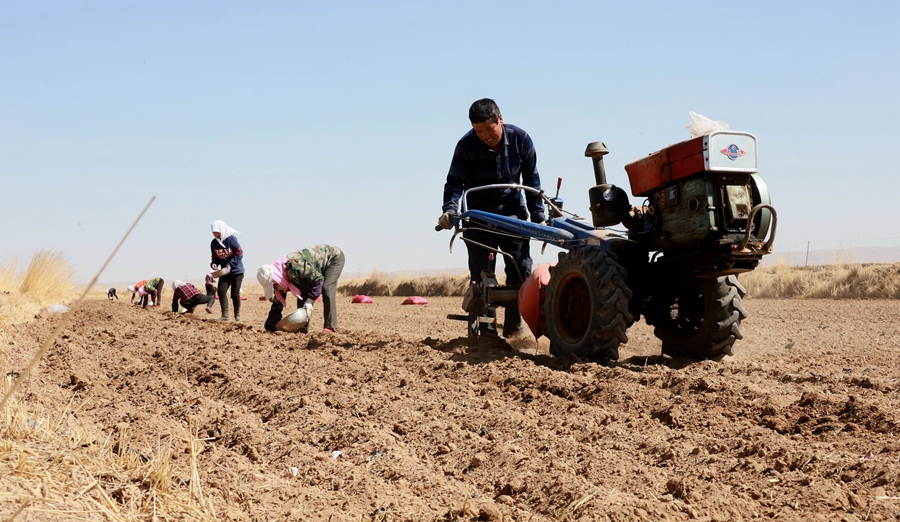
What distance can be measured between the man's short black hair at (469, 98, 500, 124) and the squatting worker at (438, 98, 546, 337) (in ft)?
0.77

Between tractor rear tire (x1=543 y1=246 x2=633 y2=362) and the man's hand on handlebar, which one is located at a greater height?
the man's hand on handlebar

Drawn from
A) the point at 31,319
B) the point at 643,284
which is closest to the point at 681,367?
the point at 643,284

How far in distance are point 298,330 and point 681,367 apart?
16.1 feet

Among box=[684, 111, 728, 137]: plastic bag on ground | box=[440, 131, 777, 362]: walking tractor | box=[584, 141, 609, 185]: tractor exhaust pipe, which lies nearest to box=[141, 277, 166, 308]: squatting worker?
box=[440, 131, 777, 362]: walking tractor

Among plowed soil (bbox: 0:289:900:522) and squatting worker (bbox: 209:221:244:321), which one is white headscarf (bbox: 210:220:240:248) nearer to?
squatting worker (bbox: 209:221:244:321)

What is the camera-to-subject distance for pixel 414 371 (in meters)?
6.13

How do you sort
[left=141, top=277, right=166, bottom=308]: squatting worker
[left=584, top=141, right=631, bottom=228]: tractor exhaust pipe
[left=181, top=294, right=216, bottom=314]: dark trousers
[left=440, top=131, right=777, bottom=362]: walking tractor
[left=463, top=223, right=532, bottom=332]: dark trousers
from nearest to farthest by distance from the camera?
[left=440, top=131, right=777, bottom=362]: walking tractor
[left=584, top=141, right=631, bottom=228]: tractor exhaust pipe
[left=463, top=223, right=532, bottom=332]: dark trousers
[left=181, top=294, right=216, bottom=314]: dark trousers
[left=141, top=277, right=166, bottom=308]: squatting worker

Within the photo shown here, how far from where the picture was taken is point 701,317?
6.34 metres

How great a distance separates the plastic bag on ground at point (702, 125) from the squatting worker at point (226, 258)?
28.6 ft

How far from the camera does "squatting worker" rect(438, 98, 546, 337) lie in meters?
7.65

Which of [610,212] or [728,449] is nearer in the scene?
[728,449]

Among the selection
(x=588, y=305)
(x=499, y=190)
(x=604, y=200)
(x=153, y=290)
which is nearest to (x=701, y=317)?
(x=588, y=305)

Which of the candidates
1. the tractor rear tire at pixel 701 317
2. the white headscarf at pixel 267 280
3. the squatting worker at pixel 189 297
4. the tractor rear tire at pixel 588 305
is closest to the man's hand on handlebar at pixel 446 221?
the tractor rear tire at pixel 588 305

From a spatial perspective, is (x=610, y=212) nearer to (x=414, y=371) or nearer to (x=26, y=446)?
(x=414, y=371)
